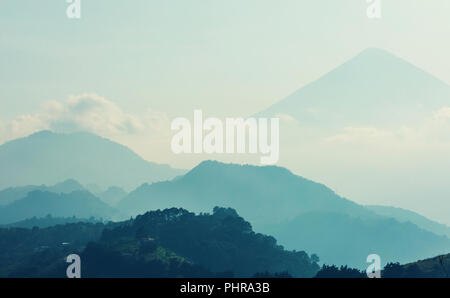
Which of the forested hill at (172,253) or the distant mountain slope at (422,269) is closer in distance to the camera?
the distant mountain slope at (422,269)

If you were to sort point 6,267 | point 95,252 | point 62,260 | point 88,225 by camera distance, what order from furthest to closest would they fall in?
point 88,225 < point 6,267 < point 62,260 < point 95,252

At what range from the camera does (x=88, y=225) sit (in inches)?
6767

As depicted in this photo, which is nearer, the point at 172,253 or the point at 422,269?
the point at 422,269

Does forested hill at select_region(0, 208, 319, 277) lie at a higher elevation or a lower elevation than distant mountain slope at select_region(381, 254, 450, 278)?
higher

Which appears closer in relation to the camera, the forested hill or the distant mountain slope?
the distant mountain slope

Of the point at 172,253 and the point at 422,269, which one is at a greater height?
the point at 172,253

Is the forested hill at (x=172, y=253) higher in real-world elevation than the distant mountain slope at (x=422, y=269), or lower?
higher
